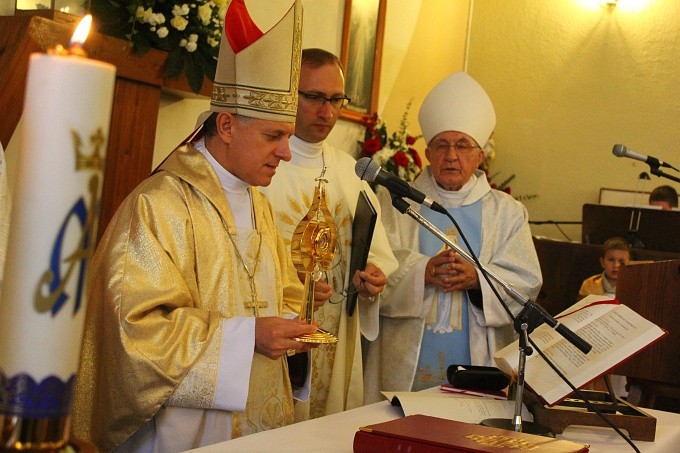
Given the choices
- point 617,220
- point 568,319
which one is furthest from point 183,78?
point 617,220

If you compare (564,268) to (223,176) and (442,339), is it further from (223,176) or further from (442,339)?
(223,176)

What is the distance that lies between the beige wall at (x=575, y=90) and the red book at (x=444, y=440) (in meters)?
7.76

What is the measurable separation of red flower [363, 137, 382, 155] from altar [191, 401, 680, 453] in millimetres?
4488

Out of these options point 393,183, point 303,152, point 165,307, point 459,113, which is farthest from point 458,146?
point 393,183

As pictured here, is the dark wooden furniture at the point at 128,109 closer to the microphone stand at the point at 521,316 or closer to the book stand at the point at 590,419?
the microphone stand at the point at 521,316

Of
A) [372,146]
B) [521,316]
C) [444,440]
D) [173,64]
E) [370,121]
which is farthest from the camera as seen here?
[370,121]

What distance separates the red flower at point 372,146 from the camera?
24.1 feet

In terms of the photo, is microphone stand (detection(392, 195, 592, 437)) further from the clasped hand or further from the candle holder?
the clasped hand

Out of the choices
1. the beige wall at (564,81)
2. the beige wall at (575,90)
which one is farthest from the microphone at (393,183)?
the beige wall at (575,90)

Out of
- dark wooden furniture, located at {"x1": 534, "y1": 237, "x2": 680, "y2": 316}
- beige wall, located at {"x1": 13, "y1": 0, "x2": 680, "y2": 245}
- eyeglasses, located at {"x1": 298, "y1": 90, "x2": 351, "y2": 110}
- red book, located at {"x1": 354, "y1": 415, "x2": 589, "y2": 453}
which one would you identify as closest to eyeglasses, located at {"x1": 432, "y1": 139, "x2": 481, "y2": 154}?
eyeglasses, located at {"x1": 298, "y1": 90, "x2": 351, "y2": 110}

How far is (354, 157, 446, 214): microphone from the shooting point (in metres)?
2.27

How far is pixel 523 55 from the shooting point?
396 inches

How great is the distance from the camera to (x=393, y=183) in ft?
7.50

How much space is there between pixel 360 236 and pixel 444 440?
2127mm
